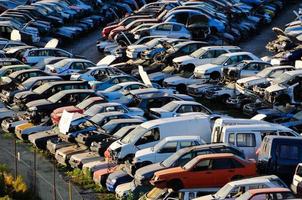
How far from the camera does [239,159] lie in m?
22.6

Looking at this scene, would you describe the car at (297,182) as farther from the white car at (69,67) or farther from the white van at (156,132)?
the white car at (69,67)

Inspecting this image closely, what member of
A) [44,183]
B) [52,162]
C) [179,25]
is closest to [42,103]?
[52,162]

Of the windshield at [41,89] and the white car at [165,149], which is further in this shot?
the windshield at [41,89]

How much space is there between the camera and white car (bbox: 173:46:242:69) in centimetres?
3788

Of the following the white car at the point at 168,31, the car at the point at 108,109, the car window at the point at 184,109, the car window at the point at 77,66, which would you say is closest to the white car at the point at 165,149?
the car window at the point at 184,109

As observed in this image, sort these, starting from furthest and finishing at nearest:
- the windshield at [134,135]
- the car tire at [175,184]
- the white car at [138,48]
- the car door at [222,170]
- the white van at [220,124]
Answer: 1. the white car at [138,48]
2. the windshield at [134,135]
3. the white van at [220,124]
4. the car door at [222,170]
5. the car tire at [175,184]

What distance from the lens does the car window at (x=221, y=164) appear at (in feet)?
73.8

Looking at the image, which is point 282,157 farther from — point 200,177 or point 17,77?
point 17,77

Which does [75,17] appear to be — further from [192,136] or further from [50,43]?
[192,136]

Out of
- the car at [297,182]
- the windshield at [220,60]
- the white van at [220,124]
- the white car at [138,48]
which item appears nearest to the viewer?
the car at [297,182]

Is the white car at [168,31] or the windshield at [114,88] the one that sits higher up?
the white car at [168,31]

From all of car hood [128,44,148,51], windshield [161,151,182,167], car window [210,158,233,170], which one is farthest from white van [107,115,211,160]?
car hood [128,44,148,51]

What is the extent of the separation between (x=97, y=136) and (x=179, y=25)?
1920 cm

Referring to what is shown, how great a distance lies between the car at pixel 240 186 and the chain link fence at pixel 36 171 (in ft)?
14.5
